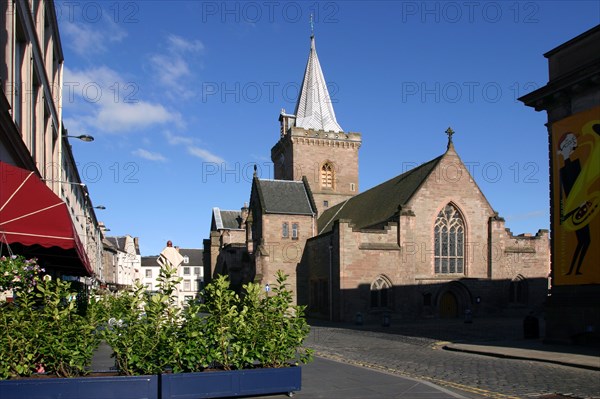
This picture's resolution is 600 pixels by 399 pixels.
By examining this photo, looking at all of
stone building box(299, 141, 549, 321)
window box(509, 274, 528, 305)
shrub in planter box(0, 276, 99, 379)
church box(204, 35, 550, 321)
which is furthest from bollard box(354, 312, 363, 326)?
shrub in planter box(0, 276, 99, 379)

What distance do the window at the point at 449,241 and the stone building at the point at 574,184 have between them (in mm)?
18545

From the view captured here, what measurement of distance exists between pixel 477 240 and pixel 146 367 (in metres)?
35.6

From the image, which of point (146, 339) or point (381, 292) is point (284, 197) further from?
point (146, 339)

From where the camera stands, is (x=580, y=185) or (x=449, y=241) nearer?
(x=580, y=185)

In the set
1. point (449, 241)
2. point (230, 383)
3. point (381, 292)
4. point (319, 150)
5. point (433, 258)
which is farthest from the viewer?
point (319, 150)

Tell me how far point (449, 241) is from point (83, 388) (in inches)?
1390

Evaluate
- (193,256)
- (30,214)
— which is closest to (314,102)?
(30,214)

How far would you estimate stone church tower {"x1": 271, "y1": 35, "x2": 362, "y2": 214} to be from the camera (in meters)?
57.9

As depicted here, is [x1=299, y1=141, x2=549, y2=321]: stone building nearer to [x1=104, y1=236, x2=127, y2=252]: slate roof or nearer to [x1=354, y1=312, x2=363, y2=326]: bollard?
[x1=354, y1=312, x2=363, y2=326]: bollard

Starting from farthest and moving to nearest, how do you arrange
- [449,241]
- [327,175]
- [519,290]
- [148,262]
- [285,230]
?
[148,262] → [327,175] → [285,230] → [519,290] → [449,241]

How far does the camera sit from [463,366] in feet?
49.9

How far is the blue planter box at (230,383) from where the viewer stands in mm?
8492

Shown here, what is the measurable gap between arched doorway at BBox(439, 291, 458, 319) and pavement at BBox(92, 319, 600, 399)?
12351mm

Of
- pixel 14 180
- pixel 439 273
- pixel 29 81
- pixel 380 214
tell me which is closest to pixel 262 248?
pixel 380 214
